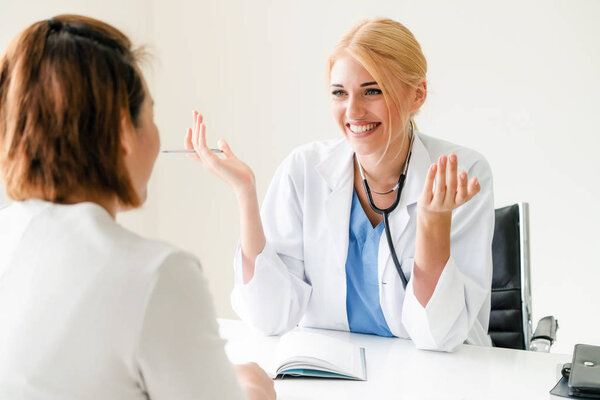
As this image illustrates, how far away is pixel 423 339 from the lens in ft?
5.22

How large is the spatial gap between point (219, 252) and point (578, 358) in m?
2.51

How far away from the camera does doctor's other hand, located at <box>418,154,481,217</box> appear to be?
1505 mm

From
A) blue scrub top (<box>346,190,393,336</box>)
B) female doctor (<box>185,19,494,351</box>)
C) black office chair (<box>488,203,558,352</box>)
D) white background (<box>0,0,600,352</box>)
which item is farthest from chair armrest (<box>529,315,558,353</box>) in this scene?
white background (<box>0,0,600,352</box>)

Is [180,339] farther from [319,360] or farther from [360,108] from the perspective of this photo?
[360,108]

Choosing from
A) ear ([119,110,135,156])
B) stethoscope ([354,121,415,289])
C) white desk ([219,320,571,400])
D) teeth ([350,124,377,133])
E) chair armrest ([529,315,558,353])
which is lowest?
chair armrest ([529,315,558,353])

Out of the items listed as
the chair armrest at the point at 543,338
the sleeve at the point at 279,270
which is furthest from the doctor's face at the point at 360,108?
the chair armrest at the point at 543,338

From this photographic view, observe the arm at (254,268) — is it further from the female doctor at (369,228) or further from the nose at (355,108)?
the nose at (355,108)

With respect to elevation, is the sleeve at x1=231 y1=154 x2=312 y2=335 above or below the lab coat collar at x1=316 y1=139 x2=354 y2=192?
below

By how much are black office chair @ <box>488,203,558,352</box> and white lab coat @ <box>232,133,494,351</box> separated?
0.22 meters

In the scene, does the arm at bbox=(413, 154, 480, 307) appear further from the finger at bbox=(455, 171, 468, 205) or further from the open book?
the open book

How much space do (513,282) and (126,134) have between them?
146cm

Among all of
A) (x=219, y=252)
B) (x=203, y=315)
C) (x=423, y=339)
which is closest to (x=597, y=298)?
(x=423, y=339)

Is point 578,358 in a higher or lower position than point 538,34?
lower

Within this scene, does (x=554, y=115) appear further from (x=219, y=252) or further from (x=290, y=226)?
(x=219, y=252)
